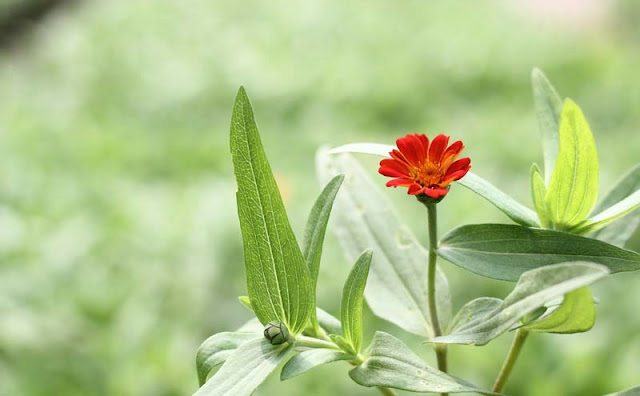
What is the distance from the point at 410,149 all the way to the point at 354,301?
0.09 metres

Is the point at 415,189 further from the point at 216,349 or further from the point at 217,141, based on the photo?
the point at 217,141

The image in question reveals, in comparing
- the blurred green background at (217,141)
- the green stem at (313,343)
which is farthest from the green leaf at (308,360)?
the blurred green background at (217,141)

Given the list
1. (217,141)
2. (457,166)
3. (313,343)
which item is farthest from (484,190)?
(217,141)

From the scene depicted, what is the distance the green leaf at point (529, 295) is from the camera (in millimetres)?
311

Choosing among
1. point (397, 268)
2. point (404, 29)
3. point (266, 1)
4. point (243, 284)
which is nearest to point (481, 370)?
point (243, 284)

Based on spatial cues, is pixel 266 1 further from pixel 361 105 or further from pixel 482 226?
pixel 482 226

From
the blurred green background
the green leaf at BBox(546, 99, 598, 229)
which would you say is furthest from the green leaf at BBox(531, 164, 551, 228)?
the blurred green background

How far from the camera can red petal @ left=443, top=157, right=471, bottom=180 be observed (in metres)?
0.39

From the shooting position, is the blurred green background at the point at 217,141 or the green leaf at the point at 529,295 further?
the blurred green background at the point at 217,141

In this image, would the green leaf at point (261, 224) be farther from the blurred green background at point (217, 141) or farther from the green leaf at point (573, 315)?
the blurred green background at point (217, 141)

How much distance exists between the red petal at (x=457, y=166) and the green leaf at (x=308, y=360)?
110mm

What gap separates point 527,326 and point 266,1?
3465mm

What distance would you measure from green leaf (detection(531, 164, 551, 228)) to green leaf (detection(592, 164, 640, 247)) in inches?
2.0

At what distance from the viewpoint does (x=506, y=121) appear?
95.2 inches
